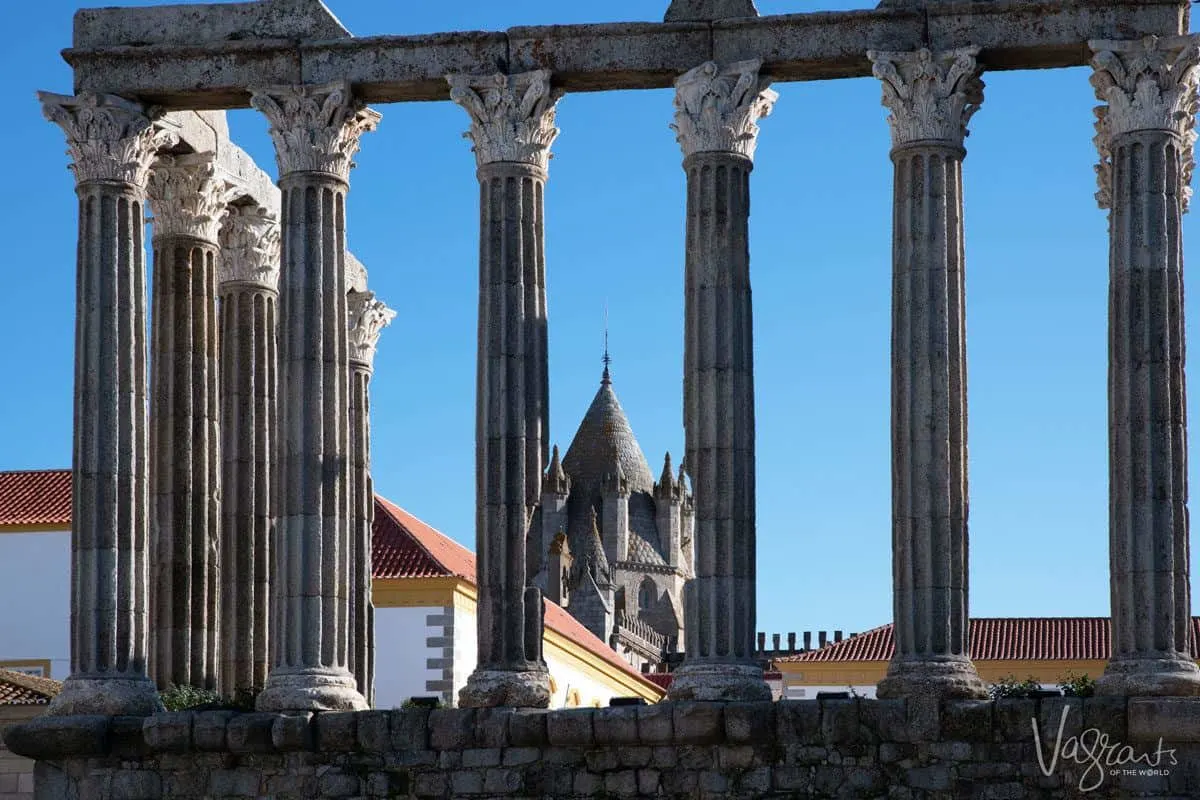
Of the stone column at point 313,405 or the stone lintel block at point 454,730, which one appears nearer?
the stone lintel block at point 454,730

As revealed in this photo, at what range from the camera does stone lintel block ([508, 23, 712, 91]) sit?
1565 inches

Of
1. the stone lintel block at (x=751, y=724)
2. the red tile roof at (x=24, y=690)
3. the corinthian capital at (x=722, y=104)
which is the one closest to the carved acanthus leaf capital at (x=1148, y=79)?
the corinthian capital at (x=722, y=104)

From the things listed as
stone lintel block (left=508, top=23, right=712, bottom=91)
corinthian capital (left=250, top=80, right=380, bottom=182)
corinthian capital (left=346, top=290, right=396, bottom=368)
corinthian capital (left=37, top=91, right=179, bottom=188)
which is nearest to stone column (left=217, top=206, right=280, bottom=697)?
corinthian capital (left=346, top=290, right=396, bottom=368)

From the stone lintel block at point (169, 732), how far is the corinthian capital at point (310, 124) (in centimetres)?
749

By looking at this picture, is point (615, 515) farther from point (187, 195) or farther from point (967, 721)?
point (967, 721)

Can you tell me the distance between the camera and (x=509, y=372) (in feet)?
129

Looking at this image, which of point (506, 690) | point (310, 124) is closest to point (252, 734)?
point (506, 690)

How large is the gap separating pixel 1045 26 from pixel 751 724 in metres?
9.90

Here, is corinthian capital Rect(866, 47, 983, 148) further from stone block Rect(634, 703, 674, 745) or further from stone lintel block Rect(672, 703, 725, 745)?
stone block Rect(634, 703, 674, 745)

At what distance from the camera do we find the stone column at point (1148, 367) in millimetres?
37281

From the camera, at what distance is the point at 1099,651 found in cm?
8169

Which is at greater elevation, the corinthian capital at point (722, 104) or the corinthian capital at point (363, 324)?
the corinthian capital at point (722, 104)

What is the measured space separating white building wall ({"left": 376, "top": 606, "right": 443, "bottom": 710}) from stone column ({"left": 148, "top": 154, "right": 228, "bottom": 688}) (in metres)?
22.4

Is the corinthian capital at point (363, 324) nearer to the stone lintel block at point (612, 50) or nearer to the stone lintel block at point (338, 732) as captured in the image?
the stone lintel block at point (612, 50)
